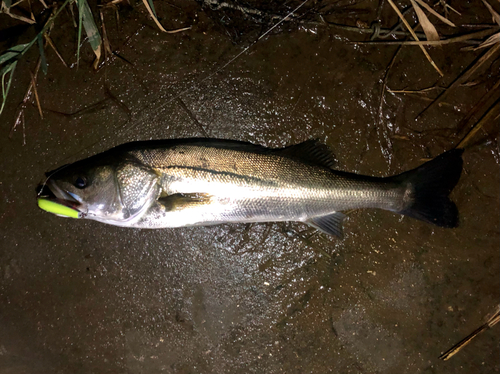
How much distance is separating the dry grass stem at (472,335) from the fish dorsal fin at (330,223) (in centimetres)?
158

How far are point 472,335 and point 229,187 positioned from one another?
268 centimetres

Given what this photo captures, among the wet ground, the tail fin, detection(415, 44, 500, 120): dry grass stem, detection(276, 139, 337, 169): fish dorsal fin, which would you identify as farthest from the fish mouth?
detection(415, 44, 500, 120): dry grass stem

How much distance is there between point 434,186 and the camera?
2266mm

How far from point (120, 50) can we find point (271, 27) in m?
1.37

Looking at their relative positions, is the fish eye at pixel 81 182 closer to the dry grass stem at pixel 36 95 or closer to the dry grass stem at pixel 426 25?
the dry grass stem at pixel 36 95

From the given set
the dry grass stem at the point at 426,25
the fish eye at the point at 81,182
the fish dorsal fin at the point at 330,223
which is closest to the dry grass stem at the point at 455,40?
the dry grass stem at the point at 426,25

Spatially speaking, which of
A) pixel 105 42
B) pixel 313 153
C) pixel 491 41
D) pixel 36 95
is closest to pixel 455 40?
pixel 491 41

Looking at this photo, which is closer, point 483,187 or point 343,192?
point 343,192

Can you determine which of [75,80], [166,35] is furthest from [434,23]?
[75,80]

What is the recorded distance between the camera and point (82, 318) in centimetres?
249

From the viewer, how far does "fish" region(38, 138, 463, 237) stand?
2.07 meters

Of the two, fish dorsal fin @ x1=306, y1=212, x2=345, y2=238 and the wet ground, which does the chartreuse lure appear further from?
fish dorsal fin @ x1=306, y1=212, x2=345, y2=238

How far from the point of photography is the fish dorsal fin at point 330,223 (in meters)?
2.30

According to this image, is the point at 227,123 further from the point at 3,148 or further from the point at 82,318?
the point at 82,318
